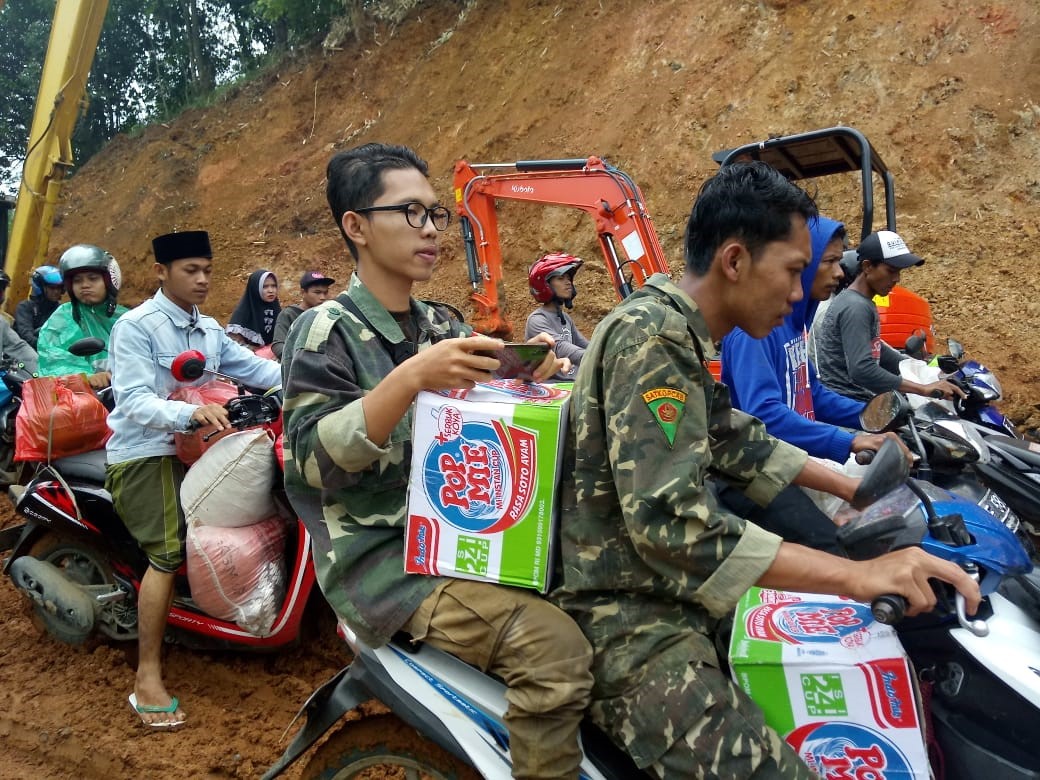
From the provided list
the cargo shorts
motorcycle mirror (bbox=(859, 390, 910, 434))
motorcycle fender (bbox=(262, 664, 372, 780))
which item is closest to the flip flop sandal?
the cargo shorts

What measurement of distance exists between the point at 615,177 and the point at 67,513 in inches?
207

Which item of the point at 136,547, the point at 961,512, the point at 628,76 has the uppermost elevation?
the point at 628,76

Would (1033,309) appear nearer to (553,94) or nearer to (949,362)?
(949,362)

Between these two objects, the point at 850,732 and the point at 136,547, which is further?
the point at 136,547

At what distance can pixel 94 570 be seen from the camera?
425 cm

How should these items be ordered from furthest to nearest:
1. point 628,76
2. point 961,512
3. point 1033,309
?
point 628,76 → point 1033,309 → point 961,512

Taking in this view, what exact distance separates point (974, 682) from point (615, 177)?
6213mm

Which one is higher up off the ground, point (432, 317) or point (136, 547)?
point (432, 317)

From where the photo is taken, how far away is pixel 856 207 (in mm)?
10820

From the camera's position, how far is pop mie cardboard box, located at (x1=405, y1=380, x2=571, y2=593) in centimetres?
175

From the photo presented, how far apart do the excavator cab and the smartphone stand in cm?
339

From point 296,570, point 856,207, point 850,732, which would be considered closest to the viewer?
point 850,732

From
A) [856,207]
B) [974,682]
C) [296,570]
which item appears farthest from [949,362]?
[856,207]

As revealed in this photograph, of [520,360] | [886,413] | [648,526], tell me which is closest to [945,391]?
[886,413]
